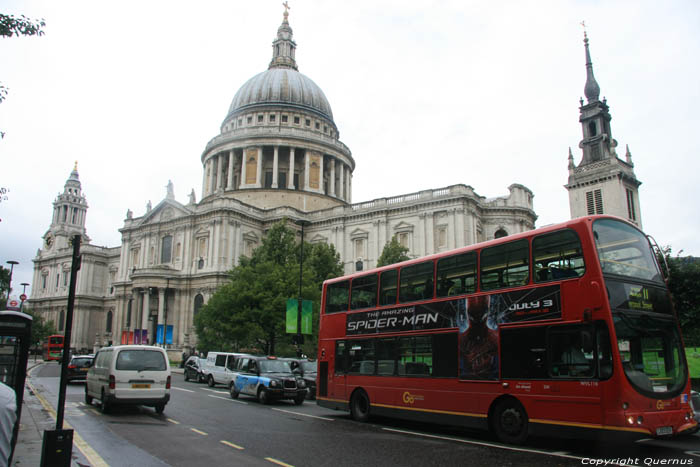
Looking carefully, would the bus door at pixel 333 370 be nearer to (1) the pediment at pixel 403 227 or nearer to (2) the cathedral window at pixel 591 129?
(1) the pediment at pixel 403 227

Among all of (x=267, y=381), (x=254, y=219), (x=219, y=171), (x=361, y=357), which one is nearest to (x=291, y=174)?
(x=219, y=171)

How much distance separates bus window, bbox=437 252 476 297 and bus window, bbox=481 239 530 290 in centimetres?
35

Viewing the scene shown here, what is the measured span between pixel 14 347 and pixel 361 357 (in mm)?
9529

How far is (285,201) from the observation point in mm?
70938

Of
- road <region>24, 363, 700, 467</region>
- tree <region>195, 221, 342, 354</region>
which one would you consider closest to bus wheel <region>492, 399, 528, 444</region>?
road <region>24, 363, 700, 467</region>

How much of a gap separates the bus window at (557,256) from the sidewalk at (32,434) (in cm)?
933

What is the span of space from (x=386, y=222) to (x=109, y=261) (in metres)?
51.6

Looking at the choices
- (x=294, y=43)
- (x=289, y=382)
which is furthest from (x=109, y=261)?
(x=289, y=382)

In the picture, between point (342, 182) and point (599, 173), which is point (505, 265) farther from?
point (342, 182)

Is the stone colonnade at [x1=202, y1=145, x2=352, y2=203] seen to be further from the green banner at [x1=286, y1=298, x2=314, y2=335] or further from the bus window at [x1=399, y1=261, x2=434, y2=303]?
the bus window at [x1=399, y1=261, x2=434, y2=303]

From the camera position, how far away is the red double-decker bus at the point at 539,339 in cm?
1016

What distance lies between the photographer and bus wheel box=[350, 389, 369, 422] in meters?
16.0

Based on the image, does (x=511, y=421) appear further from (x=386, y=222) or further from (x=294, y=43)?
(x=294, y=43)

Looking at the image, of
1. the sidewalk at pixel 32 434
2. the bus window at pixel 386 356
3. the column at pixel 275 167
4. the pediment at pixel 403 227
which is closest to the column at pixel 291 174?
the column at pixel 275 167
